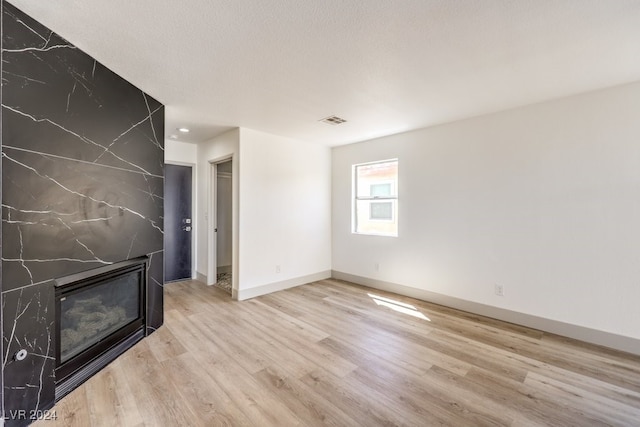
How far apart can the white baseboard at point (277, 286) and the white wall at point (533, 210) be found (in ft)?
4.72

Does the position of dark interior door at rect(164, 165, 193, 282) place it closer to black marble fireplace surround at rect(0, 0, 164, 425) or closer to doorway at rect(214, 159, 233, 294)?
doorway at rect(214, 159, 233, 294)

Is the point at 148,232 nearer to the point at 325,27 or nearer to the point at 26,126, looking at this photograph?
the point at 26,126

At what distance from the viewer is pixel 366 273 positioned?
470 centimetres

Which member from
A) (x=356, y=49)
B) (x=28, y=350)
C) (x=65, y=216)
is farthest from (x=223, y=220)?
(x=356, y=49)

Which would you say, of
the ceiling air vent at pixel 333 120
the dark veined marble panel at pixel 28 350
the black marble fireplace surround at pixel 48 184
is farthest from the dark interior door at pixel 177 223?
the dark veined marble panel at pixel 28 350

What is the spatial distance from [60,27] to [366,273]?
4486 mm

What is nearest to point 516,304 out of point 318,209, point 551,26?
point 551,26

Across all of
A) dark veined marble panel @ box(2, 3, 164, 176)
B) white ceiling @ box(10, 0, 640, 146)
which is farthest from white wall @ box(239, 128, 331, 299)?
dark veined marble panel @ box(2, 3, 164, 176)

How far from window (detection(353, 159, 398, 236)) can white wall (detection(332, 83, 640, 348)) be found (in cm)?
24

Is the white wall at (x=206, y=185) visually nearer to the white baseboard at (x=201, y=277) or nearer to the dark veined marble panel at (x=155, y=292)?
the white baseboard at (x=201, y=277)

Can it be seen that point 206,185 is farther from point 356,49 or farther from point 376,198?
point 356,49

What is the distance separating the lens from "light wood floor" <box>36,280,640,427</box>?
5.77 ft

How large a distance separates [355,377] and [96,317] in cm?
224

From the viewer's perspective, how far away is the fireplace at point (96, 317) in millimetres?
1965
